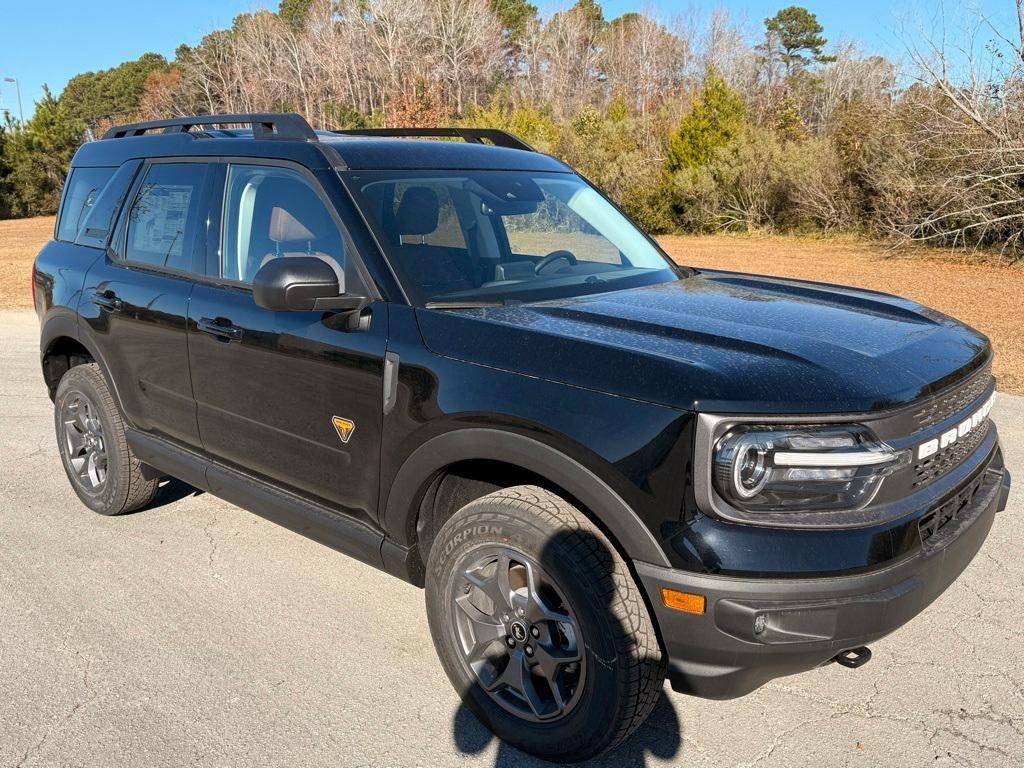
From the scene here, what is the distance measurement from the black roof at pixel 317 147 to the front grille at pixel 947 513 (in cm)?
232

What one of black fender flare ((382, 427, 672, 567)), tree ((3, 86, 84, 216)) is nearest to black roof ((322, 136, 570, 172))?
black fender flare ((382, 427, 672, 567))

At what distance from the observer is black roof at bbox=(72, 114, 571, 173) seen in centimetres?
353

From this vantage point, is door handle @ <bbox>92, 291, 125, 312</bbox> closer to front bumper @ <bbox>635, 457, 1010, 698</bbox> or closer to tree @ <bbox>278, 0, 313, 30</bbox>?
front bumper @ <bbox>635, 457, 1010, 698</bbox>

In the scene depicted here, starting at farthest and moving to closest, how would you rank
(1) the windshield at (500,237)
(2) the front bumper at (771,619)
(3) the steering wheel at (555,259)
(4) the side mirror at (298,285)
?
(3) the steering wheel at (555,259), (1) the windshield at (500,237), (4) the side mirror at (298,285), (2) the front bumper at (771,619)

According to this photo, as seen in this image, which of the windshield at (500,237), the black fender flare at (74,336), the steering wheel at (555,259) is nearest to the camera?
the windshield at (500,237)

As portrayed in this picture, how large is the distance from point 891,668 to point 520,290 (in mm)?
1950

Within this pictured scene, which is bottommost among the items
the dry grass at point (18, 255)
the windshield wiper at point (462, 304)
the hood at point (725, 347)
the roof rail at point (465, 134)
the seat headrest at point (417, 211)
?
the dry grass at point (18, 255)

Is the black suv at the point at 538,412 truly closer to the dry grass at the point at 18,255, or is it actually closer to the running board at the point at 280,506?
the running board at the point at 280,506

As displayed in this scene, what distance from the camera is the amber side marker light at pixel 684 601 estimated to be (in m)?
2.33

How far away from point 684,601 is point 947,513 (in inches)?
36.6

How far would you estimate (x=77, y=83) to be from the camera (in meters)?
106

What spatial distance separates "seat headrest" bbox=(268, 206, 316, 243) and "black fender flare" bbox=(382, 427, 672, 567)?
1.11m

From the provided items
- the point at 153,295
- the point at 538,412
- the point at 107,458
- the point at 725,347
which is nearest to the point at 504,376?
the point at 538,412

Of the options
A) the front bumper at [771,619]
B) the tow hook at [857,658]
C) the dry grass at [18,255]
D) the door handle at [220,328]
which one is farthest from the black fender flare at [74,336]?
the dry grass at [18,255]
